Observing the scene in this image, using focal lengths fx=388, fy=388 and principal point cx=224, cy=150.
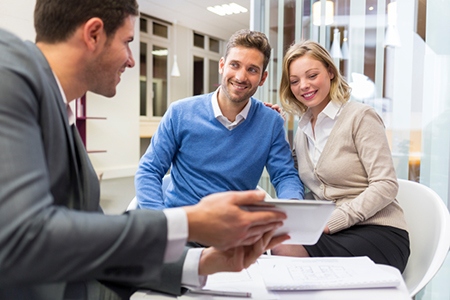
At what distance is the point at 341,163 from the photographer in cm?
169

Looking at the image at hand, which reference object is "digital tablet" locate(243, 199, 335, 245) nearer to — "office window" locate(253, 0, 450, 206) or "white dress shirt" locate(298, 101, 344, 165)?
"white dress shirt" locate(298, 101, 344, 165)

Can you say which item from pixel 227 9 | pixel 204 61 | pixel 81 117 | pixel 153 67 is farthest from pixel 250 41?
pixel 204 61

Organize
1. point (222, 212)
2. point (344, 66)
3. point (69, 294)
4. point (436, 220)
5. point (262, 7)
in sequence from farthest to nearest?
point (262, 7) → point (344, 66) → point (436, 220) → point (69, 294) → point (222, 212)

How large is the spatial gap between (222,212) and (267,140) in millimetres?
1267

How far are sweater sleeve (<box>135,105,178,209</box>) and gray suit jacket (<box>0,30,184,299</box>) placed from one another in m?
1.06

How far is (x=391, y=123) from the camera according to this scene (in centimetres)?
222

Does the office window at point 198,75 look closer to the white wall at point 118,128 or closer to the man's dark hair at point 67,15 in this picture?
the white wall at point 118,128

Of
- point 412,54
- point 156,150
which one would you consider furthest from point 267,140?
point 412,54

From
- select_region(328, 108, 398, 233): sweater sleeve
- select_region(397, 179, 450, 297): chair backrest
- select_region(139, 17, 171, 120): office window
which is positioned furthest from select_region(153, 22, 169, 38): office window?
select_region(397, 179, 450, 297): chair backrest

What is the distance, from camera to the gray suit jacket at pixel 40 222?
57 cm

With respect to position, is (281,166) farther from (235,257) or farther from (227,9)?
(227,9)

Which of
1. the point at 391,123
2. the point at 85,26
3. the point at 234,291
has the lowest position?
the point at 234,291

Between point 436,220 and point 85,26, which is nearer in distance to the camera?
Result: point 85,26

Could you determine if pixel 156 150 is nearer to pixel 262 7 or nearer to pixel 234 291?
pixel 234 291
